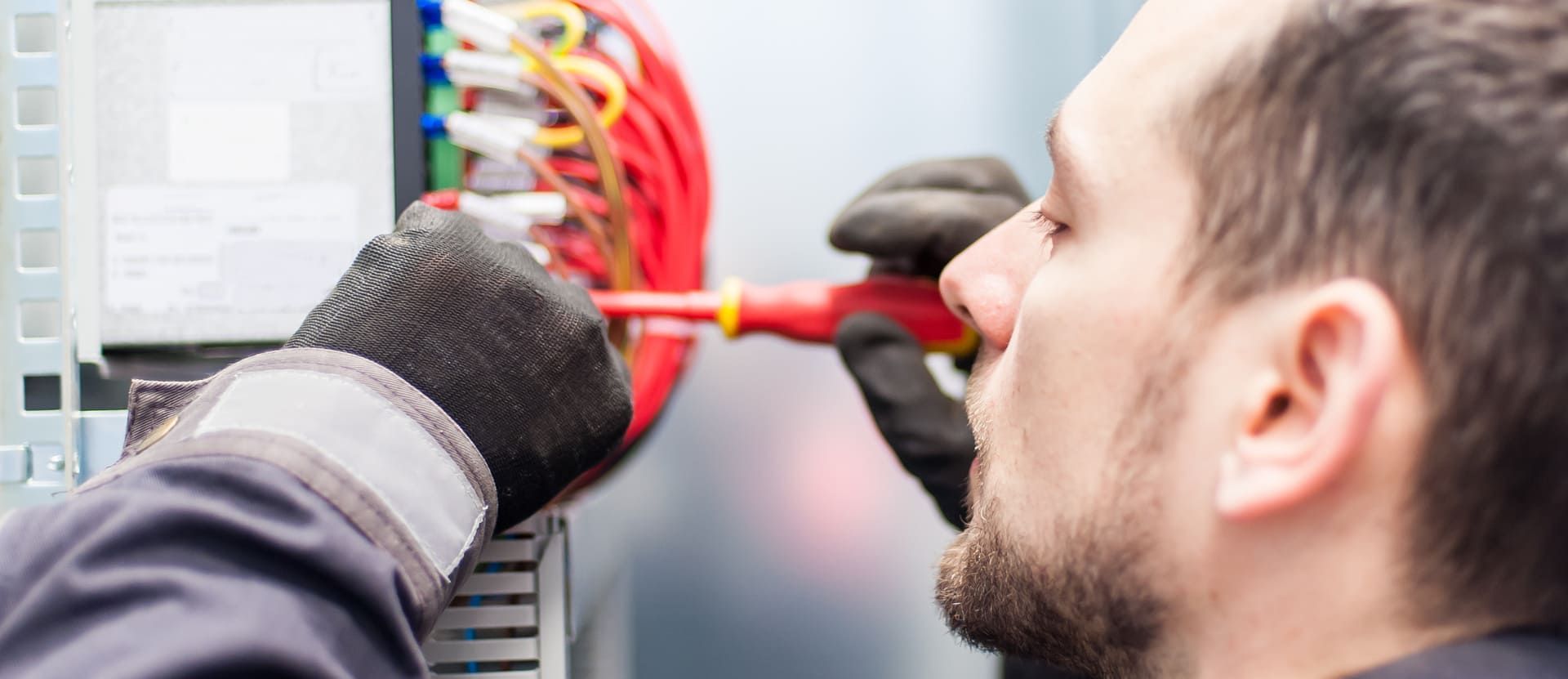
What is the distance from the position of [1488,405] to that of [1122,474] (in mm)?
136

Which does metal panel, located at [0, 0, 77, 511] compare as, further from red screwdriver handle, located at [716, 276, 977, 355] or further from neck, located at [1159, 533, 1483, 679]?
neck, located at [1159, 533, 1483, 679]

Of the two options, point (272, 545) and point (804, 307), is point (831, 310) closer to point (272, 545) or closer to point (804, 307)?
point (804, 307)

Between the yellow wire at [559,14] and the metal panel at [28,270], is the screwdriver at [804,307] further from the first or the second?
the metal panel at [28,270]

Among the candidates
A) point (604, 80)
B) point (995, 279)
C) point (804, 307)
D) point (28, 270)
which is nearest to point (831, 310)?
point (804, 307)

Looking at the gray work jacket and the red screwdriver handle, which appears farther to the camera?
the red screwdriver handle

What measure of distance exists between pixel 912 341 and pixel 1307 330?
31cm

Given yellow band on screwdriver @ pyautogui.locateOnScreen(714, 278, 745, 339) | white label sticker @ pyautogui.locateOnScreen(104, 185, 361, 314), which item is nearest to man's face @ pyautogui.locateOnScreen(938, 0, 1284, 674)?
yellow band on screwdriver @ pyautogui.locateOnScreen(714, 278, 745, 339)

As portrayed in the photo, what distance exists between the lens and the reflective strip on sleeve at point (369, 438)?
40 cm

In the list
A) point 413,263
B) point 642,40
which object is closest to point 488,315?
point 413,263

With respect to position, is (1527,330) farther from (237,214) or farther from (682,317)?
(237,214)

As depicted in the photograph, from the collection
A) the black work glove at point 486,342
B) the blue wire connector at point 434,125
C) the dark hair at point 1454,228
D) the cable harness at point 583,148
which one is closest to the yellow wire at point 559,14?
the cable harness at point 583,148

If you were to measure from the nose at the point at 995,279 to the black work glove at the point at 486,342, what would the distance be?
8.8 inches

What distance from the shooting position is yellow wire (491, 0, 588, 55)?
2.10ft

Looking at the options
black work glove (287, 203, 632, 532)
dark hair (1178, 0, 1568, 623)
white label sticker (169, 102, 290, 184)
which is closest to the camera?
dark hair (1178, 0, 1568, 623)
